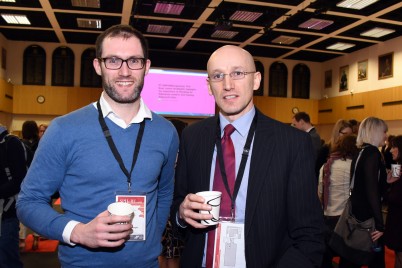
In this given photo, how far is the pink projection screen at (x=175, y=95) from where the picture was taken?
10.2 m

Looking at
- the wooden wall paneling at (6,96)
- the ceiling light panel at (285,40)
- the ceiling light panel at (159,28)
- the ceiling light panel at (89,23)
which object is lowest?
the wooden wall paneling at (6,96)

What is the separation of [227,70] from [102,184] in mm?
771

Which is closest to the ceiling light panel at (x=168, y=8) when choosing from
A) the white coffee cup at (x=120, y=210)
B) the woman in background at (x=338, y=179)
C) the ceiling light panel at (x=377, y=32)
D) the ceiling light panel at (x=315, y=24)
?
the ceiling light panel at (x=315, y=24)

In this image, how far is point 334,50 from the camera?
11.1m

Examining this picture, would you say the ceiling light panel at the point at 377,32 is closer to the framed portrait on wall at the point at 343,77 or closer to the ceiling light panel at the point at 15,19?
the framed portrait on wall at the point at 343,77

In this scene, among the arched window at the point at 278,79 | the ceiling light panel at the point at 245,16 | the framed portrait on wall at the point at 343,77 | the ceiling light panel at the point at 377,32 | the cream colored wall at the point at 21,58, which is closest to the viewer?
the ceiling light panel at the point at 245,16

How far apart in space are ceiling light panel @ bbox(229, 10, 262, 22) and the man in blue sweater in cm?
661

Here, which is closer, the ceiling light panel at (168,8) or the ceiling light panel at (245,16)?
the ceiling light panel at (168,8)

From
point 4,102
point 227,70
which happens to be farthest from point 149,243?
point 4,102

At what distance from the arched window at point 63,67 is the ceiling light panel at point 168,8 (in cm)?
439

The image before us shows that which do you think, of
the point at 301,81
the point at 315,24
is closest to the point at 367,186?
the point at 315,24

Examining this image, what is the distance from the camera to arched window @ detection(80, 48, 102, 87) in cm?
1140

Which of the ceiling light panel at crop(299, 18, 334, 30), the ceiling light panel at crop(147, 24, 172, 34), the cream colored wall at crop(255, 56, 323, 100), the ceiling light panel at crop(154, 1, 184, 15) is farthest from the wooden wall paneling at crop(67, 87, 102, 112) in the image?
the ceiling light panel at crop(299, 18, 334, 30)

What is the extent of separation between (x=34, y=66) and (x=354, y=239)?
10385 mm
